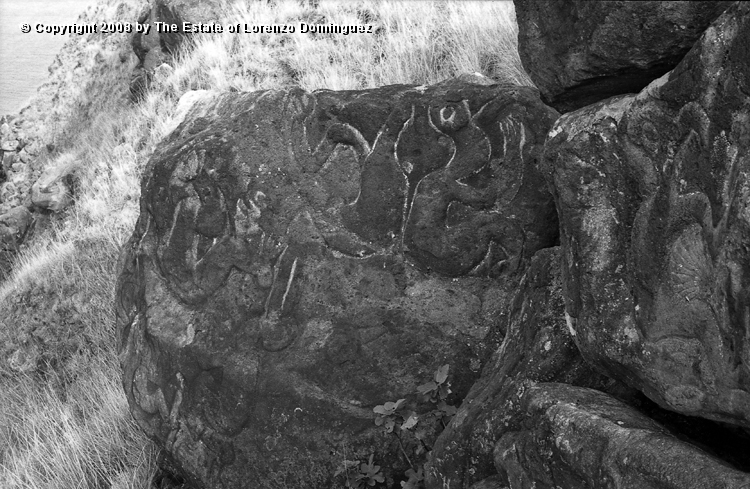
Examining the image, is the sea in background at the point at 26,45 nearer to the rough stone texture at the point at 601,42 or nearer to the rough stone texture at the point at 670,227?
the rough stone texture at the point at 601,42

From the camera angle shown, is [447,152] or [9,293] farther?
[9,293]

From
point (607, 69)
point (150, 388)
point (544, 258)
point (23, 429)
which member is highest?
point (607, 69)

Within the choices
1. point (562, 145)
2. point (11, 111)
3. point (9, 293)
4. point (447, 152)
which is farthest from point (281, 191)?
point (11, 111)

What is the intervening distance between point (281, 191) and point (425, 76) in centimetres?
266

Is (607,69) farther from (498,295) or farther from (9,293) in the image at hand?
(9,293)

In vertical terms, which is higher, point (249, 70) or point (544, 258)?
point (249, 70)

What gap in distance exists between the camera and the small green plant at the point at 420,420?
9.99ft

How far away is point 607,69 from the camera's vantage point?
8.33ft

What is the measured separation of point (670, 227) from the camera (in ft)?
6.95

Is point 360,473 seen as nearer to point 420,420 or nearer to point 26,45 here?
point 420,420

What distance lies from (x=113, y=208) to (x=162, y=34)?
109 inches

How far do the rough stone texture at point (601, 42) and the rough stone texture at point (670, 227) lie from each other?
174 millimetres

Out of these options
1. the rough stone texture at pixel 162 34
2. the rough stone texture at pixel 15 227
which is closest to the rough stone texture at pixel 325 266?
the rough stone texture at pixel 15 227

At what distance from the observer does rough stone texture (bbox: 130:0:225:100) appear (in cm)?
840
